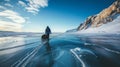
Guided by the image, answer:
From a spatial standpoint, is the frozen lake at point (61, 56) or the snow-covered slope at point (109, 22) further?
the snow-covered slope at point (109, 22)

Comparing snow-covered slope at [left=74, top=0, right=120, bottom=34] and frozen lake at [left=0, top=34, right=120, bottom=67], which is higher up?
snow-covered slope at [left=74, top=0, right=120, bottom=34]

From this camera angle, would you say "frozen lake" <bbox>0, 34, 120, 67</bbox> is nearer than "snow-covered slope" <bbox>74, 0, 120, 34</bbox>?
Yes

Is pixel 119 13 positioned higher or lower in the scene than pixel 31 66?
higher

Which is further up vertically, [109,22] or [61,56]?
[109,22]

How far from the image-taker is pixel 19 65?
21.6ft

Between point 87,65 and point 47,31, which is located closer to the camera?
point 87,65

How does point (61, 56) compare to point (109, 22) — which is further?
point (109, 22)

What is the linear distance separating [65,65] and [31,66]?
1580 mm

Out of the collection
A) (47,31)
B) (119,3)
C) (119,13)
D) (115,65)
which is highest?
(119,3)

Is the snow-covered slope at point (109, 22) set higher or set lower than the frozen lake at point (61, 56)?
higher

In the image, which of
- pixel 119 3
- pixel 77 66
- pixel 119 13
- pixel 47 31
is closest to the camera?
pixel 77 66

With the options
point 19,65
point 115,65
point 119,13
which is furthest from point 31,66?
point 119,13

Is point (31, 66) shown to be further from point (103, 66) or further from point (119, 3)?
point (119, 3)

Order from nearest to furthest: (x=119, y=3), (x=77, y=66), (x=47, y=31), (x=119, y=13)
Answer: (x=77, y=66), (x=47, y=31), (x=119, y=13), (x=119, y=3)
